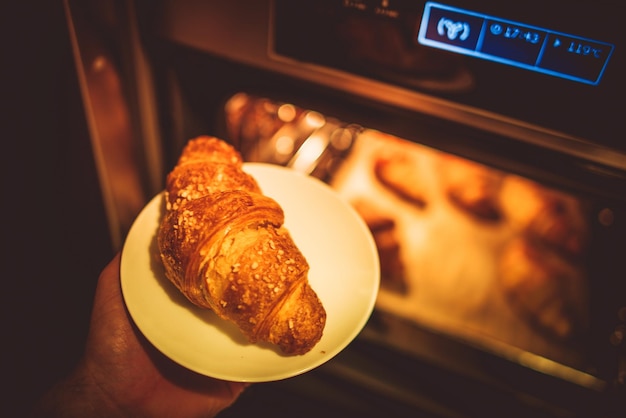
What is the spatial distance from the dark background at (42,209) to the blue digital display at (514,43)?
0.88m

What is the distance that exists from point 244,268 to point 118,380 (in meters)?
0.56

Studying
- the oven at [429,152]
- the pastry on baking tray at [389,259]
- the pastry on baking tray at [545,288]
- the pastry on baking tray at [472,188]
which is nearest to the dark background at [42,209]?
the oven at [429,152]

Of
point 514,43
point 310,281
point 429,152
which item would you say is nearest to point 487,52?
point 514,43

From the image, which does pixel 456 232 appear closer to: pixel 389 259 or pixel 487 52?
pixel 389 259

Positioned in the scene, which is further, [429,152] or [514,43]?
[429,152]

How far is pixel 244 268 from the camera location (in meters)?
0.91

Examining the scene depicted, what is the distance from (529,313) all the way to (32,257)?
1.98 metres

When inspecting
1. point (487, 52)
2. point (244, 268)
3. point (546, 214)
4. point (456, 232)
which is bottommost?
point (456, 232)

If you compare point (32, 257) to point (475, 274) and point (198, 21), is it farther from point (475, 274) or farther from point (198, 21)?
point (475, 274)

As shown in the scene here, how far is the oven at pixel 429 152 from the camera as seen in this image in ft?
2.80

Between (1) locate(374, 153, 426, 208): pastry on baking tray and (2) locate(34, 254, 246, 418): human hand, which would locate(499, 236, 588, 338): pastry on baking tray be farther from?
(2) locate(34, 254, 246, 418): human hand

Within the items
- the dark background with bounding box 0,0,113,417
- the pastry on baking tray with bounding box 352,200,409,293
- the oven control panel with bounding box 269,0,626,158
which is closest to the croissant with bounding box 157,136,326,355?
the oven control panel with bounding box 269,0,626,158

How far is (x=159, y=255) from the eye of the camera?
101cm

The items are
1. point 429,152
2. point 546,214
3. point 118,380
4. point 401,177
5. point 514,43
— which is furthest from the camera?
point 429,152
